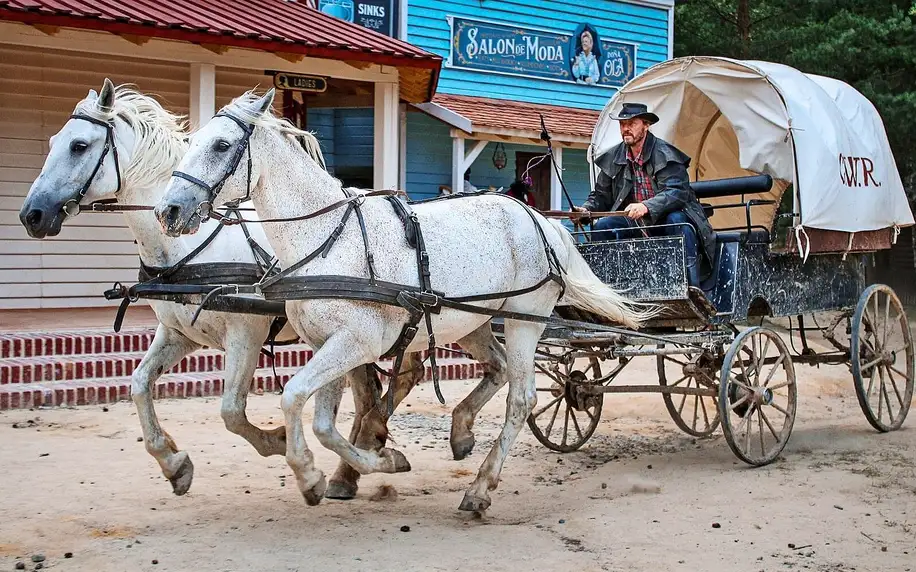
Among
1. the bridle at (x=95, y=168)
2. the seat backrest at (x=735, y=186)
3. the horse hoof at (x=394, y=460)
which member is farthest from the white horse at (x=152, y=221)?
the seat backrest at (x=735, y=186)

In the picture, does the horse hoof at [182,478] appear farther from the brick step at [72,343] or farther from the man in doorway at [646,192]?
the brick step at [72,343]

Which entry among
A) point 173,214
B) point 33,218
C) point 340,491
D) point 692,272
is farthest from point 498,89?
point 173,214

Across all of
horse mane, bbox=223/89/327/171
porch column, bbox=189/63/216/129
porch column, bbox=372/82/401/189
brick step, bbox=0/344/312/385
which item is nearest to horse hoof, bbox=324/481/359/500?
horse mane, bbox=223/89/327/171

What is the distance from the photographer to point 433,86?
13711 mm

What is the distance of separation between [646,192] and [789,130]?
1115 millimetres

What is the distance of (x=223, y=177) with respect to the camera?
191 inches

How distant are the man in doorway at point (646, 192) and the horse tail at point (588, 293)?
0.55 metres

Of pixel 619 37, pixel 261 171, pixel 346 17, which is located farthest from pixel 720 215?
pixel 619 37

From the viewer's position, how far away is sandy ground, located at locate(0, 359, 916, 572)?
4.90 m

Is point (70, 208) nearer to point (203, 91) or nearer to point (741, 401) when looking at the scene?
point (741, 401)

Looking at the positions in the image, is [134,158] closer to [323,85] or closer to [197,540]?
[197,540]

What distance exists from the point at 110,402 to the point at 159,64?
5401mm

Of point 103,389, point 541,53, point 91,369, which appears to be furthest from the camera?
point 541,53

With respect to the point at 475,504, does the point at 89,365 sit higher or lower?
higher
